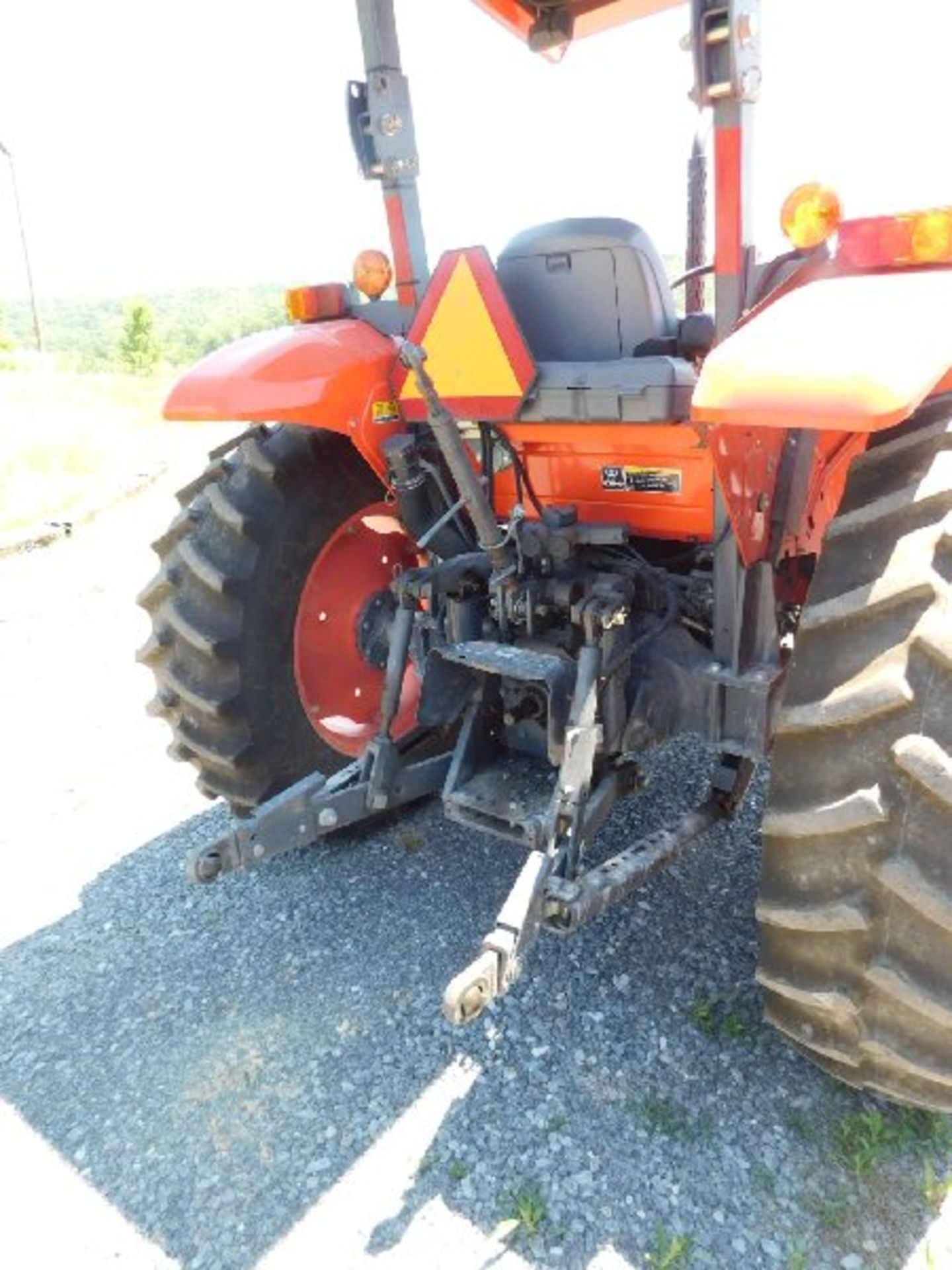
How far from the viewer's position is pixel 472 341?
7.56ft

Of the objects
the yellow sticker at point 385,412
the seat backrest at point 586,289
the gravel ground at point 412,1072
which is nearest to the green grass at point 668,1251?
the gravel ground at point 412,1072

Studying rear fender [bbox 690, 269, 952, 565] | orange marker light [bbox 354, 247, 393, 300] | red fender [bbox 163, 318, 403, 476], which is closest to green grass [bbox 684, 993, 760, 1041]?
rear fender [bbox 690, 269, 952, 565]

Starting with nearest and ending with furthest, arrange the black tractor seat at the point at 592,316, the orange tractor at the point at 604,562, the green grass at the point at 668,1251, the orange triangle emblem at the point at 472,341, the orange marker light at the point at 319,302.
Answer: the orange tractor at the point at 604,562 < the green grass at the point at 668,1251 < the black tractor seat at the point at 592,316 < the orange triangle emblem at the point at 472,341 < the orange marker light at the point at 319,302

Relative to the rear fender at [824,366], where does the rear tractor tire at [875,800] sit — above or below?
below

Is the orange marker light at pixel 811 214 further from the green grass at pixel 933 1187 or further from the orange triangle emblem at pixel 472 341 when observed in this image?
the green grass at pixel 933 1187

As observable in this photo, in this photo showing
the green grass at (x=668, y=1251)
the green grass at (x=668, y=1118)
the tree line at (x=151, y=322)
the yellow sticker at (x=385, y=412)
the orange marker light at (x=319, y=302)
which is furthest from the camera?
the tree line at (x=151, y=322)

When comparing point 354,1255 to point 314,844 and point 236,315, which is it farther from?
point 236,315

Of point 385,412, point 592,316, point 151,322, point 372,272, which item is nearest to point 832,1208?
point 592,316

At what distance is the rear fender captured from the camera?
149 centimetres

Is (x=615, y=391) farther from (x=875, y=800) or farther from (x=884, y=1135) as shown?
(x=884, y=1135)

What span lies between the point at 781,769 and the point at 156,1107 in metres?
1.51

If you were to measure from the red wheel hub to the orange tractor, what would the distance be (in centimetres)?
1

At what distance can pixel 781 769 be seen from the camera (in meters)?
1.71

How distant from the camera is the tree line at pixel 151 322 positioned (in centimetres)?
7012
